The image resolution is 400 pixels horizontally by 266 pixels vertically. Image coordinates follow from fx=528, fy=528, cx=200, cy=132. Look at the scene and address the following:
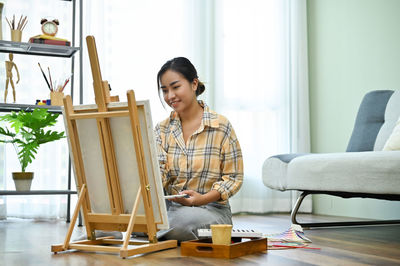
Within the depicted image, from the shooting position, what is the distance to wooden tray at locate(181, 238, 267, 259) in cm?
177

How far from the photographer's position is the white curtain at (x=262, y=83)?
409 cm

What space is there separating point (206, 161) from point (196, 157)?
0.05 m

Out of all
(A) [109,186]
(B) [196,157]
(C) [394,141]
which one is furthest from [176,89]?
(C) [394,141]

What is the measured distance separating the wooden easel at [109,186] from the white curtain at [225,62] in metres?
1.63

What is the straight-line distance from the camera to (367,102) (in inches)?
126

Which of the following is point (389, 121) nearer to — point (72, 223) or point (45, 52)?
point (72, 223)

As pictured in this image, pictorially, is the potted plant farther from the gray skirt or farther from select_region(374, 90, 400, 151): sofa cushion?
select_region(374, 90, 400, 151): sofa cushion

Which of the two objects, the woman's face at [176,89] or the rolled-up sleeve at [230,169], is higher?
the woman's face at [176,89]

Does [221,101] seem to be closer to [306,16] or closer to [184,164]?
[306,16]

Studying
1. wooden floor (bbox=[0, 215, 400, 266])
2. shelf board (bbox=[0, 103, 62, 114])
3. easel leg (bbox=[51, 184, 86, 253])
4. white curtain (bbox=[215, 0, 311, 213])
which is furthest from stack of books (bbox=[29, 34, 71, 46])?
easel leg (bbox=[51, 184, 86, 253])

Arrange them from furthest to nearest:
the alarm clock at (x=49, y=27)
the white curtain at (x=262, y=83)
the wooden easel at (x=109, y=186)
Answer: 1. the white curtain at (x=262, y=83)
2. the alarm clock at (x=49, y=27)
3. the wooden easel at (x=109, y=186)

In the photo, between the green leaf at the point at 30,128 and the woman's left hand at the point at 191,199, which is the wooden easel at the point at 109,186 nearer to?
the woman's left hand at the point at 191,199

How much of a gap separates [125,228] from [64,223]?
4.75ft

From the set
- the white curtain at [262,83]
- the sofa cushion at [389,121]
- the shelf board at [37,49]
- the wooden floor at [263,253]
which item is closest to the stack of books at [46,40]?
the shelf board at [37,49]
